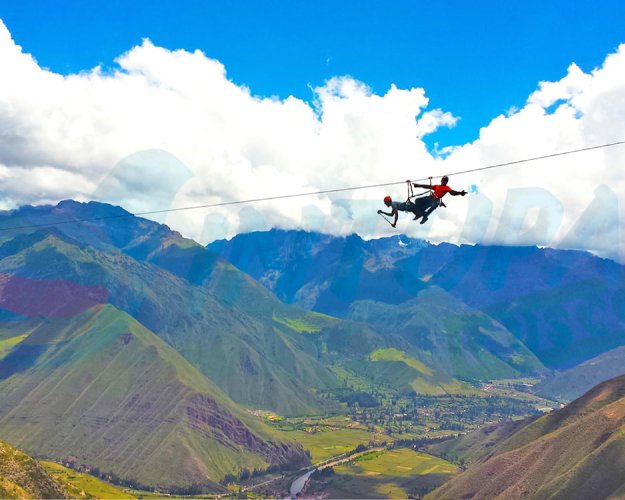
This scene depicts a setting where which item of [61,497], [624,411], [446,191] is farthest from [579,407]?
[446,191]

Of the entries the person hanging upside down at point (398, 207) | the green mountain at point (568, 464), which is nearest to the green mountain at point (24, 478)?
the person hanging upside down at point (398, 207)

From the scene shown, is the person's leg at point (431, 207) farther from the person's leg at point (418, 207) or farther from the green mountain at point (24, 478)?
the green mountain at point (24, 478)

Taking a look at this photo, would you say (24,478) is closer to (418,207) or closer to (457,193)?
(418,207)

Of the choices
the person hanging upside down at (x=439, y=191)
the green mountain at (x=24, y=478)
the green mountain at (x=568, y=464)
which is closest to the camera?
the person hanging upside down at (x=439, y=191)

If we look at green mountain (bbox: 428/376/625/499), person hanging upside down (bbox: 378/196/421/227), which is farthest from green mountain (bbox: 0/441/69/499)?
green mountain (bbox: 428/376/625/499)

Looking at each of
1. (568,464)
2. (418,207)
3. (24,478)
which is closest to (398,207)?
(418,207)

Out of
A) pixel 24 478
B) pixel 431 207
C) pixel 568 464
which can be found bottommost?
pixel 568 464

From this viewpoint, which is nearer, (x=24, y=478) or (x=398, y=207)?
(x=398, y=207)
